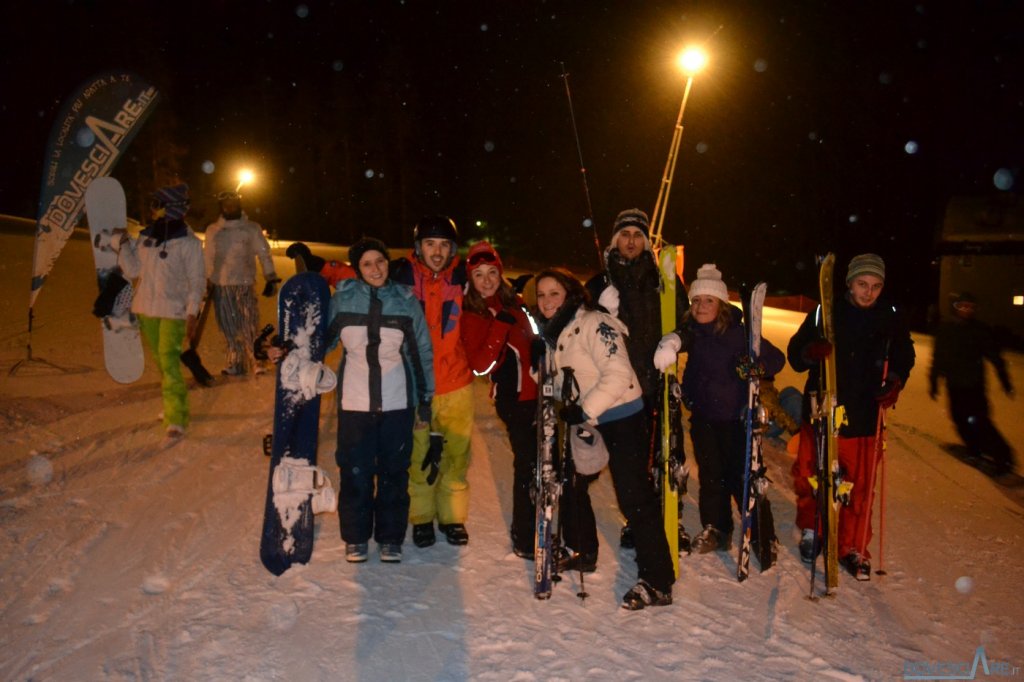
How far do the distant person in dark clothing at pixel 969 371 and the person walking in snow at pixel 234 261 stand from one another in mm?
7229

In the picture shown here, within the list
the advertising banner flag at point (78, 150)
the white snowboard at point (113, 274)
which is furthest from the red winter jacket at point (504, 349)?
the advertising banner flag at point (78, 150)

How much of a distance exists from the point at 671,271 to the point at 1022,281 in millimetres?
16196

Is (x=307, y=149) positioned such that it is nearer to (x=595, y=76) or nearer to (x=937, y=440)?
(x=595, y=76)

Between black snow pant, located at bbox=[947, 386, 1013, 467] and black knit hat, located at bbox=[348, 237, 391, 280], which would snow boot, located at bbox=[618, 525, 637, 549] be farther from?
black snow pant, located at bbox=[947, 386, 1013, 467]

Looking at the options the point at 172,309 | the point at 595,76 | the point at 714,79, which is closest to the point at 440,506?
the point at 172,309

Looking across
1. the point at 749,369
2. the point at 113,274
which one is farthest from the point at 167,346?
the point at 749,369

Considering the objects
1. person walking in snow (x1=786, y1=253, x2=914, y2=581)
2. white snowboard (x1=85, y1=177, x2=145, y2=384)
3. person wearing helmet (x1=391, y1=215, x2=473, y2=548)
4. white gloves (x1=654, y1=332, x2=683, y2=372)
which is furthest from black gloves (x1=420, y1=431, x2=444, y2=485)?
white snowboard (x1=85, y1=177, x2=145, y2=384)

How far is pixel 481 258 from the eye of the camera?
398 centimetres

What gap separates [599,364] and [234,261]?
220 inches

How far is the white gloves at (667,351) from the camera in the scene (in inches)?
149

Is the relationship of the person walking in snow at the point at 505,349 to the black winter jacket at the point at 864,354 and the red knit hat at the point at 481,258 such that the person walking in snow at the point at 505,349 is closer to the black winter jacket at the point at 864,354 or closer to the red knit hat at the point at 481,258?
the red knit hat at the point at 481,258

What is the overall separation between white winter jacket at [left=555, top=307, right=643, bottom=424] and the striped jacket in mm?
853

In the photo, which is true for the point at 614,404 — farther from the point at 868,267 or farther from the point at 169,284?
the point at 169,284

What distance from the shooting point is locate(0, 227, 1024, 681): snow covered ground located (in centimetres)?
311
